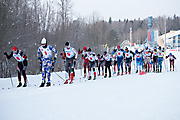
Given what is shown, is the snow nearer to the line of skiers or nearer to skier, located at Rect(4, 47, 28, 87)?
the line of skiers

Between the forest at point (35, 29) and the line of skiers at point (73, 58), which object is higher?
the forest at point (35, 29)

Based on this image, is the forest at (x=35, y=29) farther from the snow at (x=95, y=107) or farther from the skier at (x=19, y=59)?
the snow at (x=95, y=107)

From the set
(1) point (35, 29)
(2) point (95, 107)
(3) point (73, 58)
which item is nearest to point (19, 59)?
(3) point (73, 58)

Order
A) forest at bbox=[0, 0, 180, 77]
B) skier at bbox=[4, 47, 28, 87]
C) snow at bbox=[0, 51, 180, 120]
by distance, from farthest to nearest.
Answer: forest at bbox=[0, 0, 180, 77] < skier at bbox=[4, 47, 28, 87] < snow at bbox=[0, 51, 180, 120]

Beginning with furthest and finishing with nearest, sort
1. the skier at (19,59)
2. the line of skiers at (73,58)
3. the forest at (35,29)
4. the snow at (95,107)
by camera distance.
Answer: the forest at (35,29) < the skier at (19,59) < the line of skiers at (73,58) < the snow at (95,107)

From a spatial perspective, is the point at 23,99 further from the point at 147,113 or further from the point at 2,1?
the point at 2,1

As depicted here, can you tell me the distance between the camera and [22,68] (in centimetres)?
789

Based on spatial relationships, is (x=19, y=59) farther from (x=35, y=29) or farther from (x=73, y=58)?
(x=35, y=29)

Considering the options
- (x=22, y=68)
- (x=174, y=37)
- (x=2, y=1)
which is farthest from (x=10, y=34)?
(x=174, y=37)

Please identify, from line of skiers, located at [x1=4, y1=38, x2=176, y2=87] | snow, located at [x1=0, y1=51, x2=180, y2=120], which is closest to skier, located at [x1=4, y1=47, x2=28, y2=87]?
line of skiers, located at [x1=4, y1=38, x2=176, y2=87]

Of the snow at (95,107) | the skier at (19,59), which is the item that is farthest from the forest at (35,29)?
the snow at (95,107)

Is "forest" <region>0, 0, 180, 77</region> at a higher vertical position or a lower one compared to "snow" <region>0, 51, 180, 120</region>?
higher

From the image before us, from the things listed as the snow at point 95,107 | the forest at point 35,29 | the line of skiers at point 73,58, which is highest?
the forest at point 35,29

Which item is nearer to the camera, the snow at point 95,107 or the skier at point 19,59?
the snow at point 95,107
